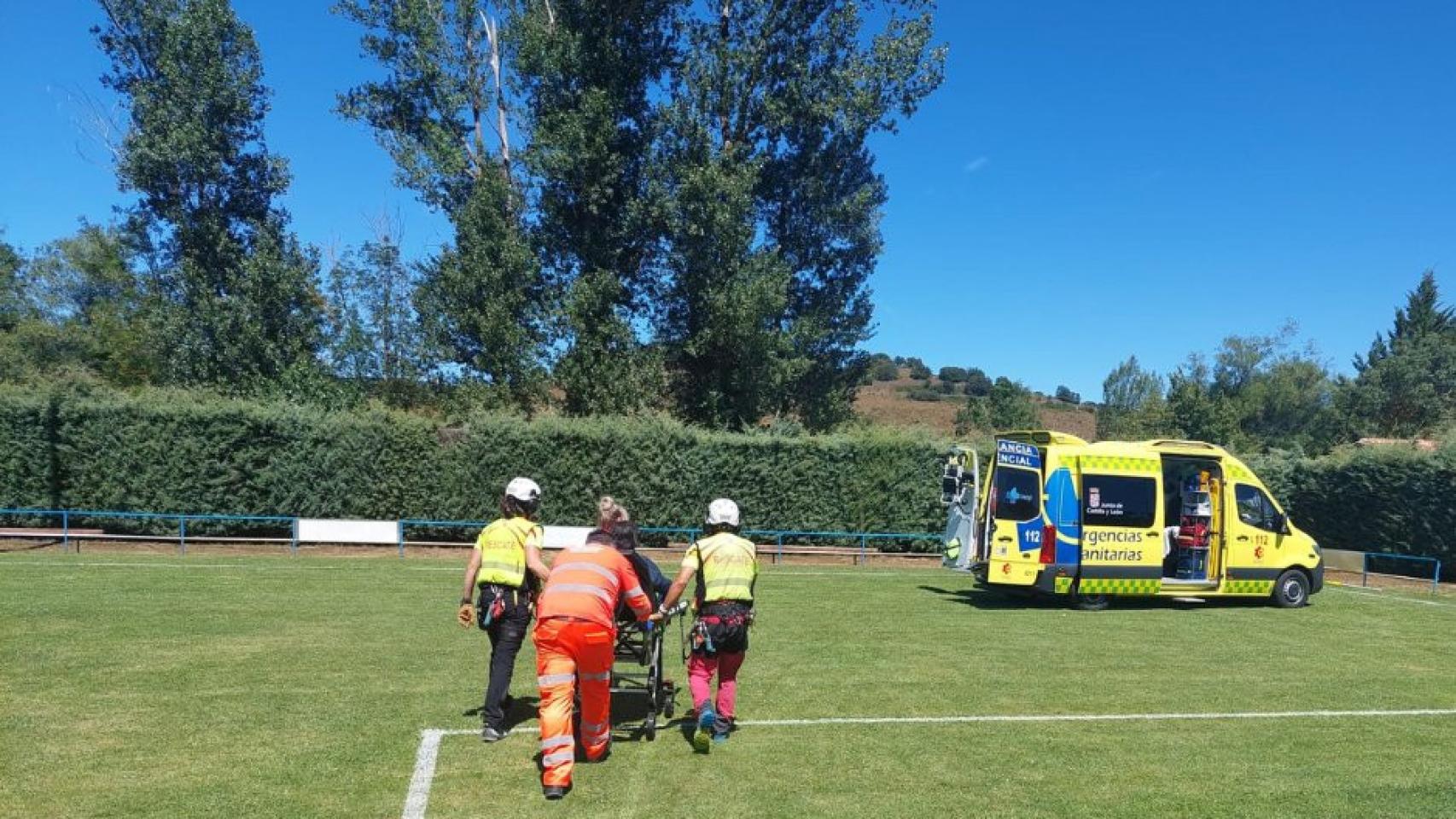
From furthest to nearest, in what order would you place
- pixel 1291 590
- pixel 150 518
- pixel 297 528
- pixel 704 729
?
1. pixel 150 518
2. pixel 297 528
3. pixel 1291 590
4. pixel 704 729

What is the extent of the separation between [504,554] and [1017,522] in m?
9.39

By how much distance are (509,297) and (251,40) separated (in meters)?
11.3

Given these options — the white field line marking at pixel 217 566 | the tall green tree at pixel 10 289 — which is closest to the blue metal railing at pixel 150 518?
the white field line marking at pixel 217 566

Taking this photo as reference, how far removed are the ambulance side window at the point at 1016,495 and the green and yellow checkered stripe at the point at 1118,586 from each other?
1.41 m

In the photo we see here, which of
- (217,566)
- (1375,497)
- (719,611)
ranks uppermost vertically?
(1375,497)

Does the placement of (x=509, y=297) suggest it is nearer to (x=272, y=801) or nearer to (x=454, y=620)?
(x=454, y=620)

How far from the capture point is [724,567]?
6570mm

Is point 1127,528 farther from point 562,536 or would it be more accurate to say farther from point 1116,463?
point 562,536

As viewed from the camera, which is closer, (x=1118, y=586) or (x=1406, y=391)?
(x=1118, y=586)

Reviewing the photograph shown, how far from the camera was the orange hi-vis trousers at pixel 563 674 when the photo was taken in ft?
17.7

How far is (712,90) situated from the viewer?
26.8 m

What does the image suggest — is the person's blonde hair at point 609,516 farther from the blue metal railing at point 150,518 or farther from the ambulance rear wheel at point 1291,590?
the blue metal railing at point 150,518

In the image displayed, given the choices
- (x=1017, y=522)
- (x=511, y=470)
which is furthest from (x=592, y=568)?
(x=511, y=470)

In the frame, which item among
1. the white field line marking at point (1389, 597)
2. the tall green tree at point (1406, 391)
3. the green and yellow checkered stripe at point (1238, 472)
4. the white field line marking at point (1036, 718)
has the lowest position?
the white field line marking at point (1036, 718)
